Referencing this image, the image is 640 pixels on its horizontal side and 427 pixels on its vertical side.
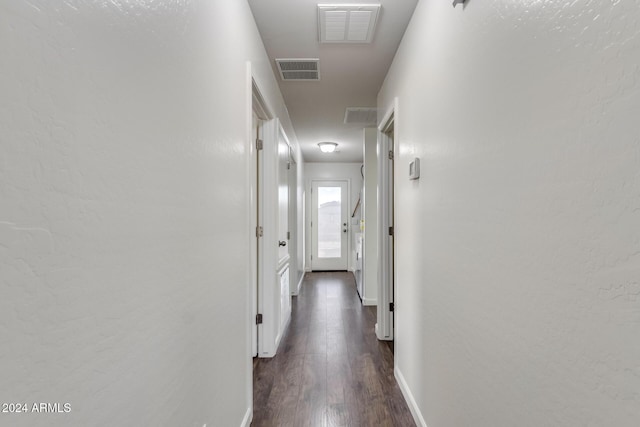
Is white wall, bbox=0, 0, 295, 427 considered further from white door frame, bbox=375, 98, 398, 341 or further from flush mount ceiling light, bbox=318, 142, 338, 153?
flush mount ceiling light, bbox=318, 142, 338, 153

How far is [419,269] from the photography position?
6.23 feet

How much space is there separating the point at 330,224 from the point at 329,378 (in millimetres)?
4934

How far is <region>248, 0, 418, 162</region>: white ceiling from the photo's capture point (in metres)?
1.97

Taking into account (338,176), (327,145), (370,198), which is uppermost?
(327,145)

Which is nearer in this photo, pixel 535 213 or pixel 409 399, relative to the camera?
pixel 535 213

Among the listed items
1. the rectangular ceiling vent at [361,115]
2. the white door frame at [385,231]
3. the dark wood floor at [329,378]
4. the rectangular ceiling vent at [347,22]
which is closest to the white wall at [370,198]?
the rectangular ceiling vent at [361,115]

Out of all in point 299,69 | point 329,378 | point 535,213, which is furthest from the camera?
point 299,69

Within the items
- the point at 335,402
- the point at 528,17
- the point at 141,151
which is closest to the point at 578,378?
the point at 528,17

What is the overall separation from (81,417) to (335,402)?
1.83 meters

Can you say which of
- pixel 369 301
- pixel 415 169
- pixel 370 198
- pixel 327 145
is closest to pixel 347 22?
pixel 415 169

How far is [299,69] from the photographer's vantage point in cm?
271

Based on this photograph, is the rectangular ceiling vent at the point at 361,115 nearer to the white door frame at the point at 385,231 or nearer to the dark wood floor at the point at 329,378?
the white door frame at the point at 385,231

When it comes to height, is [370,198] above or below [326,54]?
below

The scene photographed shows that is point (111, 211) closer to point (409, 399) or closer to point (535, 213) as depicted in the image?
Result: point (535, 213)
